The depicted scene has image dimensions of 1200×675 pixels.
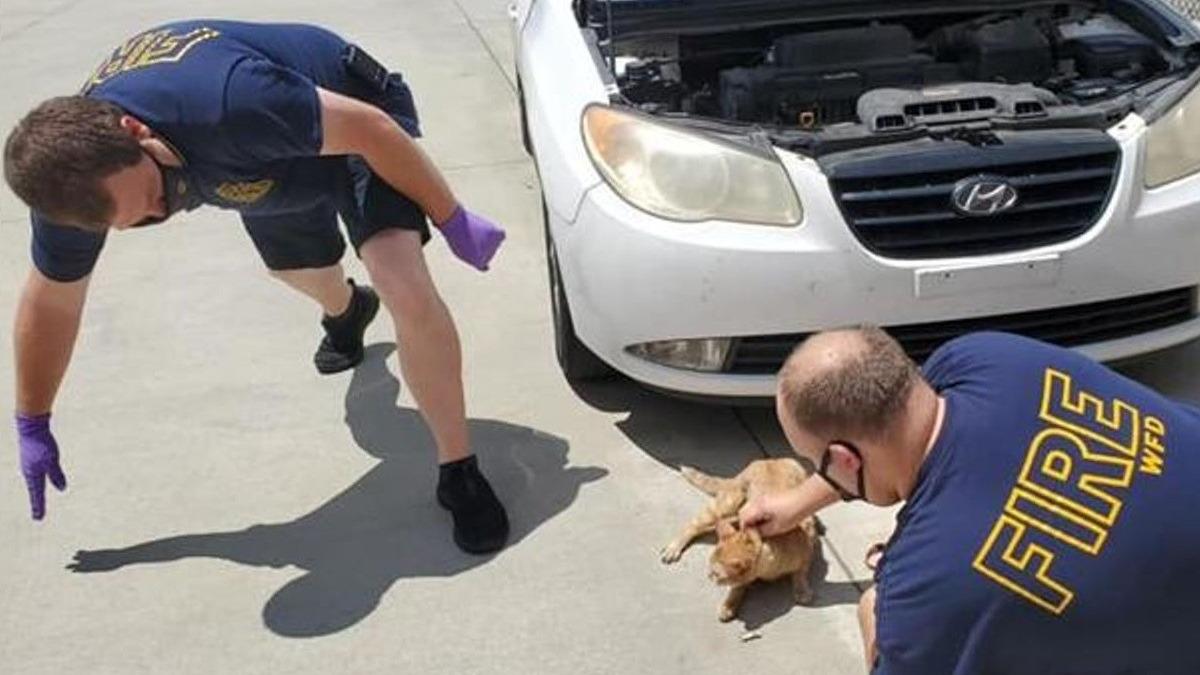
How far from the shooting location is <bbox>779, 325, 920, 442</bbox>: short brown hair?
5.65 ft

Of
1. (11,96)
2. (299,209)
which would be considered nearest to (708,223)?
(299,209)

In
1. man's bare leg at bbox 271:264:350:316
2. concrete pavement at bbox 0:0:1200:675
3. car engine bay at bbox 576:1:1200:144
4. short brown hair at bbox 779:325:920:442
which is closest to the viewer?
short brown hair at bbox 779:325:920:442

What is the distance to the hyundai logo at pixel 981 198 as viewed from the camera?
2973 mm

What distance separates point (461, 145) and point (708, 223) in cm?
344

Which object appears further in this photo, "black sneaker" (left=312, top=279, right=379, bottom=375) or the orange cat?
"black sneaker" (left=312, top=279, right=379, bottom=375)

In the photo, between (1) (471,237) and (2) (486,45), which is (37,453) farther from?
(2) (486,45)

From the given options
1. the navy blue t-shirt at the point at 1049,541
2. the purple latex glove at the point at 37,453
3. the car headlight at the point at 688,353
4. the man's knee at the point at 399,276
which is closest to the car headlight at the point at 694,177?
the car headlight at the point at 688,353

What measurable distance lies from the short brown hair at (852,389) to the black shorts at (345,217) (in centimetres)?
155

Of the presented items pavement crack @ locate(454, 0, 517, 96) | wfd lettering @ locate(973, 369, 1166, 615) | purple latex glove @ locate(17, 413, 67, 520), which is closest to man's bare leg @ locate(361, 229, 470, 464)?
purple latex glove @ locate(17, 413, 67, 520)

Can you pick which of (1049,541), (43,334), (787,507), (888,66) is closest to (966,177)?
(888,66)

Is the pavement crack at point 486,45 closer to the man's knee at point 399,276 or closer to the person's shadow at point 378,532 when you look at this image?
the person's shadow at point 378,532

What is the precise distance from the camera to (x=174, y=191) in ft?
8.87

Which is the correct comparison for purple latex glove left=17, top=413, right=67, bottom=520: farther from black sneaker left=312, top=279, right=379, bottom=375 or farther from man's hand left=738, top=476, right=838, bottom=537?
man's hand left=738, top=476, right=838, bottom=537

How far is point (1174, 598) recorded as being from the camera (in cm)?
166
